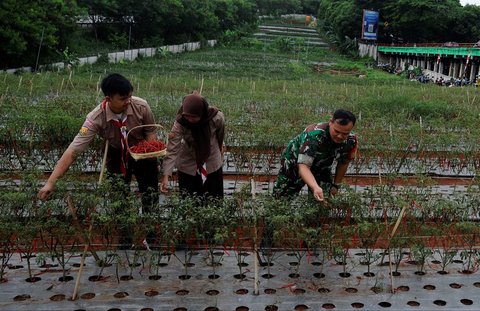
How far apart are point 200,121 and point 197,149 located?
0.26 meters

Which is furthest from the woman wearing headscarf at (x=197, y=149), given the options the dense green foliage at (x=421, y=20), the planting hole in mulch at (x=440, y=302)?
the dense green foliage at (x=421, y=20)

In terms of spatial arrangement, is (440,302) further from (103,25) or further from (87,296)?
(103,25)

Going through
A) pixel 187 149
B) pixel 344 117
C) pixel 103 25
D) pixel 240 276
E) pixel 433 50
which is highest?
pixel 103 25

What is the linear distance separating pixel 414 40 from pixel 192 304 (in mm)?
44573

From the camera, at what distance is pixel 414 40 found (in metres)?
43.5

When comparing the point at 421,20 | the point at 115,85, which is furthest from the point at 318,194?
the point at 421,20

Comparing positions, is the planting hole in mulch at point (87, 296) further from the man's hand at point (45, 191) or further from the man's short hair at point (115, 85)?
the man's short hair at point (115, 85)

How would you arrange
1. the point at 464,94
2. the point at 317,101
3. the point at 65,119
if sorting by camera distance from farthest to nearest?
the point at 464,94, the point at 317,101, the point at 65,119

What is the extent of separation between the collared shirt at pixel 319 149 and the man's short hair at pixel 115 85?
4.50ft

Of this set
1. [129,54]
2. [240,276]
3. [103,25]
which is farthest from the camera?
[103,25]

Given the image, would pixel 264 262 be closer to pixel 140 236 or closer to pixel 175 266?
pixel 175 266

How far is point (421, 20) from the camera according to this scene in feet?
135

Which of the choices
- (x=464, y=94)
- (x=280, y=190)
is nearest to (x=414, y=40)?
(x=464, y=94)

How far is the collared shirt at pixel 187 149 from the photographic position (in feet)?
12.7
